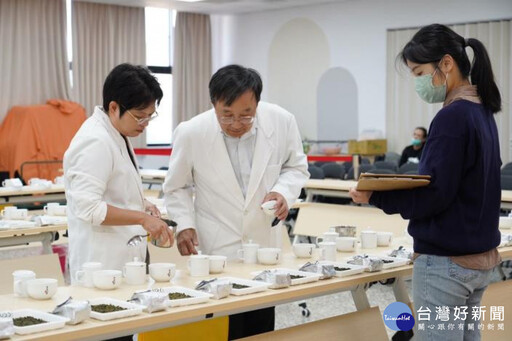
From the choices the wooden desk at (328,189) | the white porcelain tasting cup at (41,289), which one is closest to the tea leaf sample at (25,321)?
the white porcelain tasting cup at (41,289)

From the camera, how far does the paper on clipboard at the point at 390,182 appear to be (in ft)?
7.98

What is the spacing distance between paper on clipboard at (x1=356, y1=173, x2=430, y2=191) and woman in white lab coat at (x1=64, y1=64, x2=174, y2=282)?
755 mm

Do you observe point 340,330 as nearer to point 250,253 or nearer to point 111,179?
point 250,253

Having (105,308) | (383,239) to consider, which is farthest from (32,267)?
(105,308)

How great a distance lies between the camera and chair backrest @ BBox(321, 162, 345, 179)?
10.5 meters

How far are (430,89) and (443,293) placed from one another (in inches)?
25.0

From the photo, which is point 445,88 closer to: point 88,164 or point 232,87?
point 232,87

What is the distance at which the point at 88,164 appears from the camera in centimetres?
Result: 291

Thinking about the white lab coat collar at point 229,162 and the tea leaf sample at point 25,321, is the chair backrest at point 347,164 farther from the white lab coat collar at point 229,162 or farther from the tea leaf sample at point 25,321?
the tea leaf sample at point 25,321

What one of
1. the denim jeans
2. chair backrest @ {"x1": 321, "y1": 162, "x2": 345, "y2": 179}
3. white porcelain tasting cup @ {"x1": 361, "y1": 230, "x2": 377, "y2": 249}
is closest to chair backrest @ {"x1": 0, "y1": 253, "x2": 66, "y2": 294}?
white porcelain tasting cup @ {"x1": 361, "y1": 230, "x2": 377, "y2": 249}

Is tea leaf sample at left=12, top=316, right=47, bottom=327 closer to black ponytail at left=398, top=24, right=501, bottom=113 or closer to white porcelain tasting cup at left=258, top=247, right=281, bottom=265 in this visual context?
white porcelain tasting cup at left=258, top=247, right=281, bottom=265

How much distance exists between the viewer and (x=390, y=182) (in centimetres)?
254

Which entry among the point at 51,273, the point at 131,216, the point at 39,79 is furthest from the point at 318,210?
the point at 39,79

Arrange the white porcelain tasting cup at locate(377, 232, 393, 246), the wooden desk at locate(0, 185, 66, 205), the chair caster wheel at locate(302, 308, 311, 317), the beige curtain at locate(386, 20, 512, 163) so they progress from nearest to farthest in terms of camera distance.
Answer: the white porcelain tasting cup at locate(377, 232, 393, 246) < the chair caster wheel at locate(302, 308, 311, 317) < the wooden desk at locate(0, 185, 66, 205) < the beige curtain at locate(386, 20, 512, 163)
